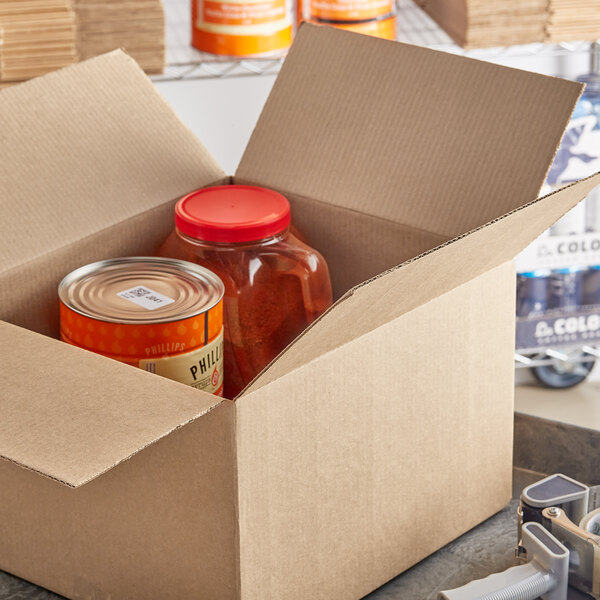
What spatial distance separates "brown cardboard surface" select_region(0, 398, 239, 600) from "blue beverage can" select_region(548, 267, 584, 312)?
38.6 inches

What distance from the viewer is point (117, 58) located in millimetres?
874

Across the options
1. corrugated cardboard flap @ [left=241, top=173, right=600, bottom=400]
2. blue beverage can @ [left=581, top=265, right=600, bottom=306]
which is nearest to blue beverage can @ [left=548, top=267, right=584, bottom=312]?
blue beverage can @ [left=581, top=265, right=600, bottom=306]

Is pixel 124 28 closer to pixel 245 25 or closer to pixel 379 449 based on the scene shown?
pixel 245 25

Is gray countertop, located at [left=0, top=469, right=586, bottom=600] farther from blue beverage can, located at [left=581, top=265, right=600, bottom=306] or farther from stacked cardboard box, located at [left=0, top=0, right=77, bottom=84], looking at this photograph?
blue beverage can, located at [left=581, top=265, right=600, bottom=306]

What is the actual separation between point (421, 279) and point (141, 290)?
0.73ft

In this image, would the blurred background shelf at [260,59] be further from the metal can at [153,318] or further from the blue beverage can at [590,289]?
the metal can at [153,318]

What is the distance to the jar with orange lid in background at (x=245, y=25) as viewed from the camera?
3.83 feet

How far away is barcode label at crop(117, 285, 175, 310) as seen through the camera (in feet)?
2.33

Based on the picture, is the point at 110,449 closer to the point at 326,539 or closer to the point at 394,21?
the point at 326,539

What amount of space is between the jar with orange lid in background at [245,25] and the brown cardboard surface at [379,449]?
1.77ft

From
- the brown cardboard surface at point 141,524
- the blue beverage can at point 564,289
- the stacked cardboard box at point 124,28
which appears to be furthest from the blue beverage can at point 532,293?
the brown cardboard surface at point 141,524

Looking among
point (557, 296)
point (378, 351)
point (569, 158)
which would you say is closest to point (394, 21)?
point (569, 158)

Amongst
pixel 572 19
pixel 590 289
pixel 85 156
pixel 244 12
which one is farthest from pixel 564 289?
pixel 85 156

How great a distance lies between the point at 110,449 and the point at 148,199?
366mm
